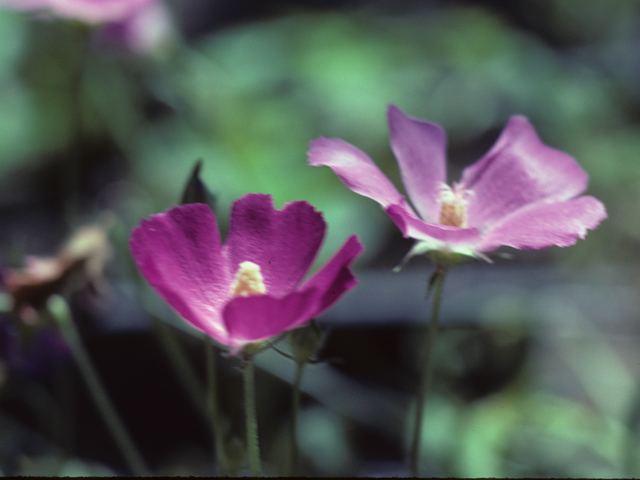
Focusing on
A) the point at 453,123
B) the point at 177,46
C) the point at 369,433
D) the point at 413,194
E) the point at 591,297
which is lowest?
the point at 369,433

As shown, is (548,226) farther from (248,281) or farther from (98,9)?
(98,9)

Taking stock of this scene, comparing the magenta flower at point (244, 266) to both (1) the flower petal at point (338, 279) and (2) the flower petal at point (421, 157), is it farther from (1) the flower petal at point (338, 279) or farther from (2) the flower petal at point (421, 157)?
(2) the flower petal at point (421, 157)

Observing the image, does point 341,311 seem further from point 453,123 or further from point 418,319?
point 453,123

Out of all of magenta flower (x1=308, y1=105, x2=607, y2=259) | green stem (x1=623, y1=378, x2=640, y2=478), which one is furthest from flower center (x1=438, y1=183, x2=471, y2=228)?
green stem (x1=623, y1=378, x2=640, y2=478)

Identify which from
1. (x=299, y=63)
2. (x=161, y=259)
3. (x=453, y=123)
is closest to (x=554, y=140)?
(x=453, y=123)

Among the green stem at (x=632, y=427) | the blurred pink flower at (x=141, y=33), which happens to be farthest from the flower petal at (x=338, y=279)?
the blurred pink flower at (x=141, y=33)

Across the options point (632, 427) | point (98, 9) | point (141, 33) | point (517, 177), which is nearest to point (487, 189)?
point (517, 177)

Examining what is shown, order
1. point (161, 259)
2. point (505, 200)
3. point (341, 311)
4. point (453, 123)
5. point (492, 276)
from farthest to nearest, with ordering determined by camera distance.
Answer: point (453, 123) < point (492, 276) < point (341, 311) < point (505, 200) < point (161, 259)
